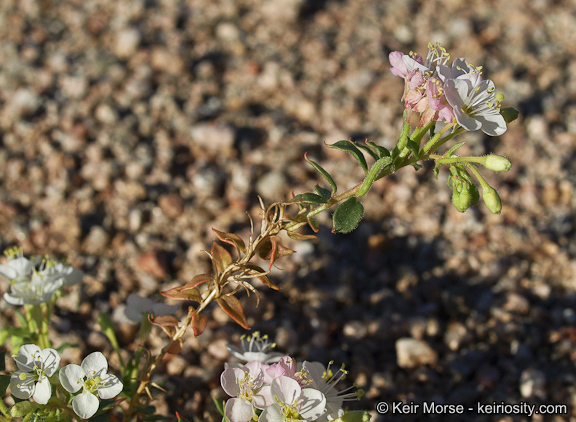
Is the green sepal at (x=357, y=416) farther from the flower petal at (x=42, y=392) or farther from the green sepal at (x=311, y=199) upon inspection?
the flower petal at (x=42, y=392)

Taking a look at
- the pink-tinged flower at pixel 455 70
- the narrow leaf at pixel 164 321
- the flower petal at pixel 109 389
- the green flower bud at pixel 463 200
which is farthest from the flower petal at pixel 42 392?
the pink-tinged flower at pixel 455 70

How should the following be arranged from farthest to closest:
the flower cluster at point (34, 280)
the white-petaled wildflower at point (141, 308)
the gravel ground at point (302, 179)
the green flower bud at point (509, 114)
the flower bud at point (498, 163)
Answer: the gravel ground at point (302, 179) < the white-petaled wildflower at point (141, 308) < the flower cluster at point (34, 280) < the green flower bud at point (509, 114) < the flower bud at point (498, 163)

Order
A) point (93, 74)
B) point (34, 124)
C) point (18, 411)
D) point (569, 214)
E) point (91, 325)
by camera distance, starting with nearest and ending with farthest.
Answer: point (18, 411) < point (91, 325) < point (569, 214) < point (34, 124) < point (93, 74)

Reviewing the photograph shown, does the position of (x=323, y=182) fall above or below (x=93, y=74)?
below

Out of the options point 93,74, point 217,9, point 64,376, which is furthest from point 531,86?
point 64,376

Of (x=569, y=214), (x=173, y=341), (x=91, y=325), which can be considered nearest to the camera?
(x=173, y=341)

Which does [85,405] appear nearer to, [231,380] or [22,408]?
[22,408]

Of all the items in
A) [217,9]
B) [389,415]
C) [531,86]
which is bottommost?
[389,415]

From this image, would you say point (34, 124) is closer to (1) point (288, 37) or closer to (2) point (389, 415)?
(1) point (288, 37)
